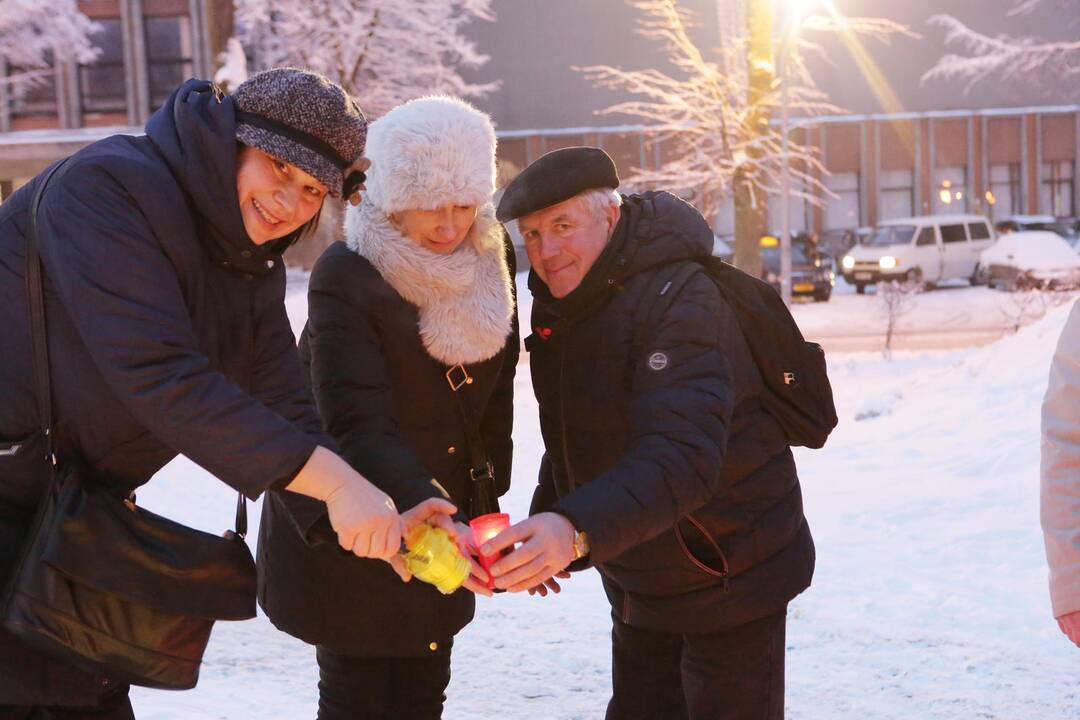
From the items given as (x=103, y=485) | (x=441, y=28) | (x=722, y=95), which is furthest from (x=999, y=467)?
(x=441, y=28)

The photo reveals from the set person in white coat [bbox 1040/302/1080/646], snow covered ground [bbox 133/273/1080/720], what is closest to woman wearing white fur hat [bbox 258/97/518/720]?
person in white coat [bbox 1040/302/1080/646]

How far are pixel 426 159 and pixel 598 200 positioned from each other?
447mm

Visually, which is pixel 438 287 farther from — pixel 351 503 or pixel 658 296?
pixel 351 503

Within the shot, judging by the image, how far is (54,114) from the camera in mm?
34500

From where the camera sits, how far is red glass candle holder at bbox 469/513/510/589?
9.37ft

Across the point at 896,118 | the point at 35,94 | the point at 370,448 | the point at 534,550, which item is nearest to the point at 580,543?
the point at 534,550

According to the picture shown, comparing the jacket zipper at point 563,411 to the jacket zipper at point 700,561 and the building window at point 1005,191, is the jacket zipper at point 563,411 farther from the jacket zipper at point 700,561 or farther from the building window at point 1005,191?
the building window at point 1005,191

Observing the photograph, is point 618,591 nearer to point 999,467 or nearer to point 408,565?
point 408,565

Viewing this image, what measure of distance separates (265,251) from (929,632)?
396 centimetres

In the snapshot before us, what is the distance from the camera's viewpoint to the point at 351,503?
260 centimetres

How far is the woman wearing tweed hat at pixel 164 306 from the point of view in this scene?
2418mm

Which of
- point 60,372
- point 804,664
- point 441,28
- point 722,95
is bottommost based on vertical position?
point 804,664

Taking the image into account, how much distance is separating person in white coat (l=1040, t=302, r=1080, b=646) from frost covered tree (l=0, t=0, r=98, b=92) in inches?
1051

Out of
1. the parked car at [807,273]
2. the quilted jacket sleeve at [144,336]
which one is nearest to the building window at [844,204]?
the parked car at [807,273]
